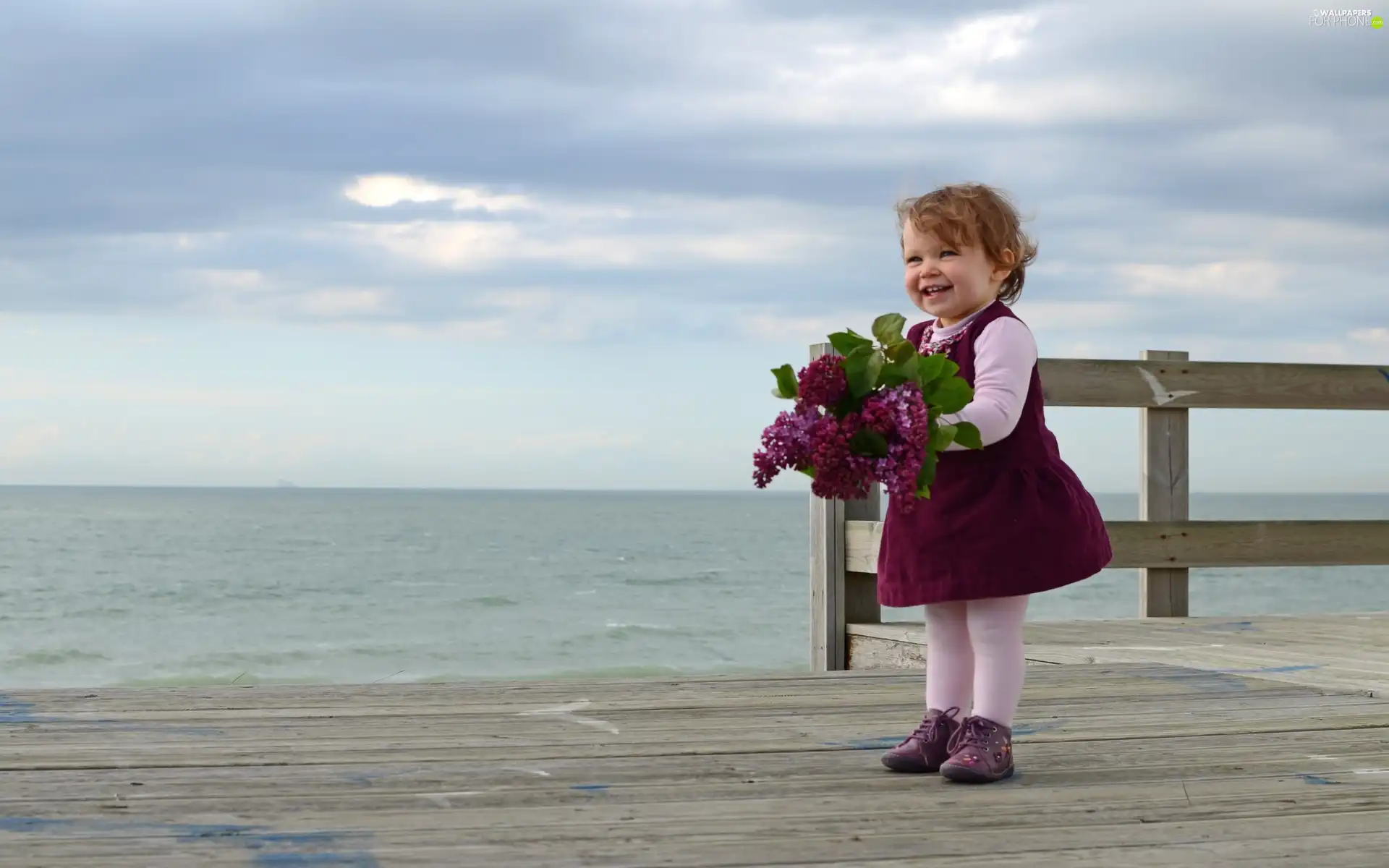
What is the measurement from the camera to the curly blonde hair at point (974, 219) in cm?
297

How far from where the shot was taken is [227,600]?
95.8ft

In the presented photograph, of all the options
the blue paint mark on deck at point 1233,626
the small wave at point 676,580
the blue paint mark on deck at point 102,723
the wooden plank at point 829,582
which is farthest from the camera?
the small wave at point 676,580

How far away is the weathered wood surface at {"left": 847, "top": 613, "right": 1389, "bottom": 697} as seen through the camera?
4488 mm

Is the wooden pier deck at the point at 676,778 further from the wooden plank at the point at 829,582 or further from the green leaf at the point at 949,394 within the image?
the wooden plank at the point at 829,582

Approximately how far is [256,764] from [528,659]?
54.8 ft

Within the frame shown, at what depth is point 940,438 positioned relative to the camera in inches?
105

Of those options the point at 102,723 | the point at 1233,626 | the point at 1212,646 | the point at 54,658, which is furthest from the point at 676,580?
the point at 102,723

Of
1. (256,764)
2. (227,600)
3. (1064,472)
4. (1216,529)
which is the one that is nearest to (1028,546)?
(1064,472)

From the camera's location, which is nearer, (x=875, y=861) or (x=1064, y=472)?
(x=875, y=861)

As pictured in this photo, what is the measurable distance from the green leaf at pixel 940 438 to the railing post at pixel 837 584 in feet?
9.57

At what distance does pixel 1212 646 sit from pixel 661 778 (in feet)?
10.4

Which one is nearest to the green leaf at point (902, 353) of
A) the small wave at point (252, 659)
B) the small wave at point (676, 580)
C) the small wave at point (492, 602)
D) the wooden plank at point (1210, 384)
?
the wooden plank at point (1210, 384)

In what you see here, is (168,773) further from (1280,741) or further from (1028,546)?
(1280,741)

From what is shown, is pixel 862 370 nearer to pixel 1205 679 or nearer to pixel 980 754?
pixel 980 754
